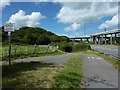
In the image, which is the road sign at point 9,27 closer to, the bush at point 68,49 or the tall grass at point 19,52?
the tall grass at point 19,52

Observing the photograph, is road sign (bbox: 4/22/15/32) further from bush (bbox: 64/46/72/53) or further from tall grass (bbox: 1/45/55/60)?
bush (bbox: 64/46/72/53)

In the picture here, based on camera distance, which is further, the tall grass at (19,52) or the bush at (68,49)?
the bush at (68,49)

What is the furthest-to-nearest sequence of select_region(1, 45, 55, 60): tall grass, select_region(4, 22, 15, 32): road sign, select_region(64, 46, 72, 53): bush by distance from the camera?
select_region(64, 46, 72, 53): bush, select_region(1, 45, 55, 60): tall grass, select_region(4, 22, 15, 32): road sign

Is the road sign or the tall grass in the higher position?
the road sign

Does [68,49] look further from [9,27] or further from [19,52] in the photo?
[9,27]

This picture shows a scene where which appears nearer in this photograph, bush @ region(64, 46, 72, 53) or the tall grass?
the tall grass

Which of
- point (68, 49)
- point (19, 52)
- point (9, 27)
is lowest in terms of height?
point (68, 49)

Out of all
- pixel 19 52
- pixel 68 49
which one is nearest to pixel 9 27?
pixel 19 52

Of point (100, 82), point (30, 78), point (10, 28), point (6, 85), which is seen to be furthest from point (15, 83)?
point (10, 28)

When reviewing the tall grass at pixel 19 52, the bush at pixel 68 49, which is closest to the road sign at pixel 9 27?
the tall grass at pixel 19 52

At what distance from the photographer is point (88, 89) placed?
10219mm

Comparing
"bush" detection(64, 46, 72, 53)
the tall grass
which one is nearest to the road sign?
the tall grass

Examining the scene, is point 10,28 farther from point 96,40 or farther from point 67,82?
point 96,40

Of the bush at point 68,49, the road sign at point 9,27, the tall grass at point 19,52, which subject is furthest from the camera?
the bush at point 68,49
